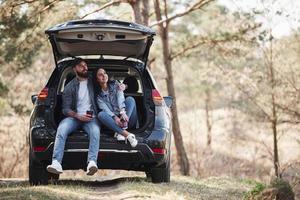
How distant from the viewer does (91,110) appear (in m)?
7.86

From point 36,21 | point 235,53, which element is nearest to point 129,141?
point 36,21

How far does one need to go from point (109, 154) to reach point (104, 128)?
536mm

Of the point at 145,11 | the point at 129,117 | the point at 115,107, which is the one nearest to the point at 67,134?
the point at 115,107

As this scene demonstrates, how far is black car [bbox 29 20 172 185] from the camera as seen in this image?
24.7ft

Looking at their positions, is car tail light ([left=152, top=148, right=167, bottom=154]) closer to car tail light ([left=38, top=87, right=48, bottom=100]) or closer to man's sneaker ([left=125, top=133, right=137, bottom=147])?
man's sneaker ([left=125, top=133, right=137, bottom=147])

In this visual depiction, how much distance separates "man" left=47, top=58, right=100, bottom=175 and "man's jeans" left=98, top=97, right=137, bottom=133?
124 millimetres

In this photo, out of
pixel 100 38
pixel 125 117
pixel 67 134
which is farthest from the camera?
pixel 100 38

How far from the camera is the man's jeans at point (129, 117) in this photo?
761 cm

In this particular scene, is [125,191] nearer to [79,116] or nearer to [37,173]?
[79,116]

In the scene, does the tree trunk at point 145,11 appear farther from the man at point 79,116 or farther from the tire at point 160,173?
the tire at point 160,173

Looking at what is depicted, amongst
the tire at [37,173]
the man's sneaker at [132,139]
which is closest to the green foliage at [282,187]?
the man's sneaker at [132,139]

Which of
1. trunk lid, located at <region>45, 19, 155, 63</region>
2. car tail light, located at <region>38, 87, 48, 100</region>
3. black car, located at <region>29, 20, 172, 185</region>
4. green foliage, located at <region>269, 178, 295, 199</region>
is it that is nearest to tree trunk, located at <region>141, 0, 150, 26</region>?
trunk lid, located at <region>45, 19, 155, 63</region>

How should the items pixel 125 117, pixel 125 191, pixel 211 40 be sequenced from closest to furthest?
pixel 125 191 < pixel 125 117 < pixel 211 40

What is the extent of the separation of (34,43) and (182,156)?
4.79 meters
